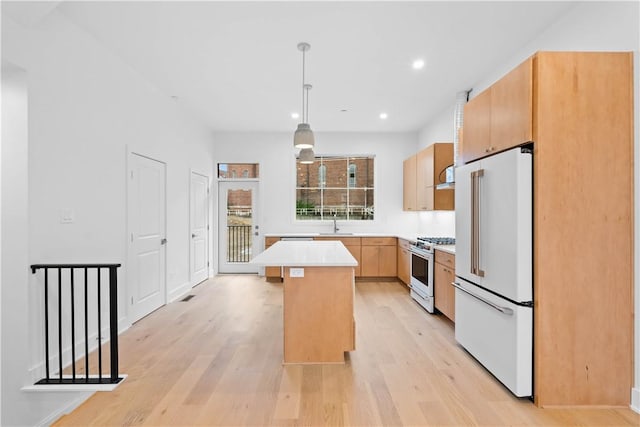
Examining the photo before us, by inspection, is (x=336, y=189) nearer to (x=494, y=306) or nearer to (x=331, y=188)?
(x=331, y=188)

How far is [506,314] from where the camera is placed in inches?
91.5

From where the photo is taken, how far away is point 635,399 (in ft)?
6.94

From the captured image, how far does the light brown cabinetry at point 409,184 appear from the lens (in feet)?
19.4

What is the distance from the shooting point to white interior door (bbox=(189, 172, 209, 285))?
558cm

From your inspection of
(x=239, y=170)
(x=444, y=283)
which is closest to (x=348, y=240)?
(x=444, y=283)

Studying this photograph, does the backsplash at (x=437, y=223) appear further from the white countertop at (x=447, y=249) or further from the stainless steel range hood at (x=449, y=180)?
the white countertop at (x=447, y=249)

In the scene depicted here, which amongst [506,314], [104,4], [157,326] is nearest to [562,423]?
[506,314]

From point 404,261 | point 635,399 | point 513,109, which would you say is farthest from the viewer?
point 404,261

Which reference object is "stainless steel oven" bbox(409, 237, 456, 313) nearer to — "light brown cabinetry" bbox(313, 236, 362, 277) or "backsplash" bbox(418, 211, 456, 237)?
"backsplash" bbox(418, 211, 456, 237)

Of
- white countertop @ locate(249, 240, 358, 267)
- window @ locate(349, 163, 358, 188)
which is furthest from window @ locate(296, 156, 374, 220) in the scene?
white countertop @ locate(249, 240, 358, 267)

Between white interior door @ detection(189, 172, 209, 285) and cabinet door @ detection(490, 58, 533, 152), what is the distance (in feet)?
14.9

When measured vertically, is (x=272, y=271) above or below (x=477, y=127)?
below

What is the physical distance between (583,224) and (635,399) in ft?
3.72

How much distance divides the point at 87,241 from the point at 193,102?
264 cm
